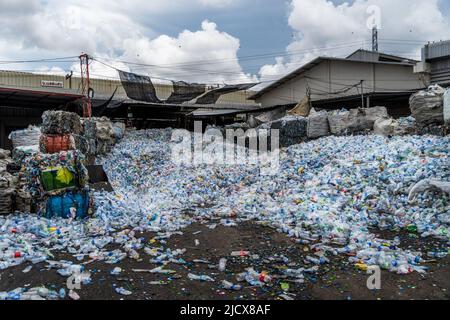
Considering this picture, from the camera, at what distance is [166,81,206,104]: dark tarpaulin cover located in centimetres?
1520

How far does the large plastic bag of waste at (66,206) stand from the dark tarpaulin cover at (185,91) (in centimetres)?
1068

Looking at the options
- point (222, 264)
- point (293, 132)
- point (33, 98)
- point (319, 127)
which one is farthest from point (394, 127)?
point (33, 98)

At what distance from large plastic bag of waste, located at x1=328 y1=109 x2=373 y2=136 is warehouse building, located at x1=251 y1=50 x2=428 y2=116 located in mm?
2880

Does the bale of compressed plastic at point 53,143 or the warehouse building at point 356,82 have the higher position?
the warehouse building at point 356,82

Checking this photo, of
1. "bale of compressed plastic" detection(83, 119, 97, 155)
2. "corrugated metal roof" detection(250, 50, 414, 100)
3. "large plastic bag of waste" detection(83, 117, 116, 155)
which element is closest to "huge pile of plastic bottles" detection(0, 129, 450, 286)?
"bale of compressed plastic" detection(83, 119, 97, 155)

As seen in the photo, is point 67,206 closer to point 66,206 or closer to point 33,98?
point 66,206

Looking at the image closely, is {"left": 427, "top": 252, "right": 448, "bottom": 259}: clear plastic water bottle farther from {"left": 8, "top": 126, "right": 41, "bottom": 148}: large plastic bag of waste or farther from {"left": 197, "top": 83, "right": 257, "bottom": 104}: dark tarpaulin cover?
{"left": 197, "top": 83, "right": 257, "bottom": 104}: dark tarpaulin cover

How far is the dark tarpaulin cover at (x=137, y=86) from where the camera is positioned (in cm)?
1361

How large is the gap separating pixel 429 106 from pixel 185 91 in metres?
9.86

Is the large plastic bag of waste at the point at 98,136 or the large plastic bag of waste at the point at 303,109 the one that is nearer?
the large plastic bag of waste at the point at 98,136

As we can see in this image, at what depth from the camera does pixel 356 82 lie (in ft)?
50.6

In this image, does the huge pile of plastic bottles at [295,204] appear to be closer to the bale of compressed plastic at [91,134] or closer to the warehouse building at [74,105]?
the bale of compressed plastic at [91,134]

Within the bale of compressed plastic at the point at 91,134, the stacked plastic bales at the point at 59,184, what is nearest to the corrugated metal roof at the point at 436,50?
the bale of compressed plastic at the point at 91,134
